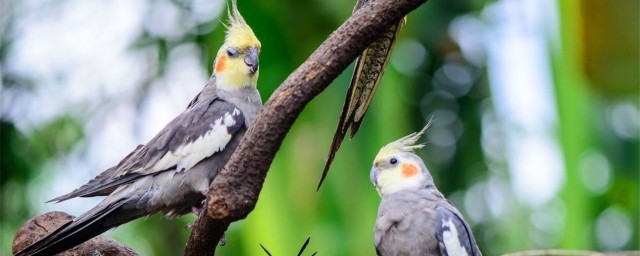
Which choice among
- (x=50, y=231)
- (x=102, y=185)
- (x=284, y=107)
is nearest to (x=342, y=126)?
(x=284, y=107)

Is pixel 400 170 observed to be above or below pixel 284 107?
below

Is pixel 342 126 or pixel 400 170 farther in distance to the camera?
pixel 400 170

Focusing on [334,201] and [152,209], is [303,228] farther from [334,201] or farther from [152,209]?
[152,209]

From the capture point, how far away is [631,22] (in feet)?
17.5

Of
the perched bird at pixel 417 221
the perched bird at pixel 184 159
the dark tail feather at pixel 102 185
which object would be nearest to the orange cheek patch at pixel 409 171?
the perched bird at pixel 417 221

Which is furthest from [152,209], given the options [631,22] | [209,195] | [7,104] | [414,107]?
[414,107]

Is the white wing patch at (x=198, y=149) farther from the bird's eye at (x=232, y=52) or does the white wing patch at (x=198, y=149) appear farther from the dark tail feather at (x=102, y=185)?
the bird's eye at (x=232, y=52)

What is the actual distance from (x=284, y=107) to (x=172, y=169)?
0.85 meters

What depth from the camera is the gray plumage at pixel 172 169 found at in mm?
3385

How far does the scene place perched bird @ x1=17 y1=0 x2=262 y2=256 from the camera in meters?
3.35

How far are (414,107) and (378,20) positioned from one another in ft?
17.0

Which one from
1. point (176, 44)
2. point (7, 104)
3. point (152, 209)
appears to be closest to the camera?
point (152, 209)

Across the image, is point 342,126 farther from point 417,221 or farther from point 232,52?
point 232,52

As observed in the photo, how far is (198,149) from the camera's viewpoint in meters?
3.57
